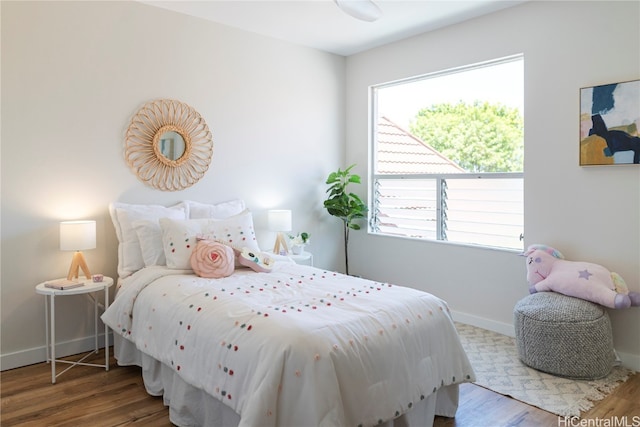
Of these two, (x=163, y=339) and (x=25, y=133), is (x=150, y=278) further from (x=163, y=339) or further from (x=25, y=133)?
(x=25, y=133)

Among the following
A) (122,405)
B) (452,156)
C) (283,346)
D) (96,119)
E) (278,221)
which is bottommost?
(122,405)

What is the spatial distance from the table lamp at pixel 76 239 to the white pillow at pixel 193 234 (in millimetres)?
472

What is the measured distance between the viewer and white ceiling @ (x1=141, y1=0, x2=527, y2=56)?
3.65 metres

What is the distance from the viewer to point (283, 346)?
75.0 inches

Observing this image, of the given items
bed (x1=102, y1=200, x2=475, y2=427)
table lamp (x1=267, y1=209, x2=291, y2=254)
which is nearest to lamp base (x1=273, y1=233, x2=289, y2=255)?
table lamp (x1=267, y1=209, x2=291, y2=254)

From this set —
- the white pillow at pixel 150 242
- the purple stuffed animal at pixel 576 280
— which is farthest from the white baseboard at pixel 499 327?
the white pillow at pixel 150 242

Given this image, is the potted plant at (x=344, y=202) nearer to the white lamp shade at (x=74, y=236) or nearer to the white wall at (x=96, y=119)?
the white wall at (x=96, y=119)

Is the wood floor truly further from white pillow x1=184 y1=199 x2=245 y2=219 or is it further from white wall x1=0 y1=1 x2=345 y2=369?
white pillow x1=184 y1=199 x2=245 y2=219

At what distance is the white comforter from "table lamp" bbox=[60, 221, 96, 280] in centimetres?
51

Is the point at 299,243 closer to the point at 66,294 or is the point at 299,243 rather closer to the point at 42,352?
the point at 66,294

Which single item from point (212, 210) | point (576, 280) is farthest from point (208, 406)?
point (576, 280)

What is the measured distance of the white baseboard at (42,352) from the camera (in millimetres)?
3121

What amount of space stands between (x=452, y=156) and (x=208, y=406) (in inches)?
123

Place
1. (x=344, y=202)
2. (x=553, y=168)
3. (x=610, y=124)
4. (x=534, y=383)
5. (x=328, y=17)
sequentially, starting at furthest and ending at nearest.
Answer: (x=344, y=202)
(x=328, y=17)
(x=553, y=168)
(x=610, y=124)
(x=534, y=383)
